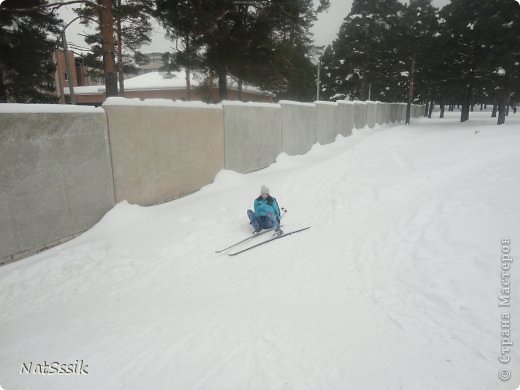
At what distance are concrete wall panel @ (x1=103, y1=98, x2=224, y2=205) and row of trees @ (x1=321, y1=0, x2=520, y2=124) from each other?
68.8ft

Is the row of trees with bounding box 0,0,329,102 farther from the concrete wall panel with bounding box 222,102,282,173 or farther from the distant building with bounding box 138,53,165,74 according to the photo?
the concrete wall panel with bounding box 222,102,282,173

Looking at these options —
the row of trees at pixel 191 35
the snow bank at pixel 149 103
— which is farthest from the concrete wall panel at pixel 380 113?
the snow bank at pixel 149 103

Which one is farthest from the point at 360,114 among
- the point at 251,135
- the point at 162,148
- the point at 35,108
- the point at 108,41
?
the point at 35,108

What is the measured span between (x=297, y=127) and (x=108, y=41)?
722 centimetres

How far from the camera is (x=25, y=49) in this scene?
14.1 m

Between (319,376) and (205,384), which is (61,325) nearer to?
(205,384)

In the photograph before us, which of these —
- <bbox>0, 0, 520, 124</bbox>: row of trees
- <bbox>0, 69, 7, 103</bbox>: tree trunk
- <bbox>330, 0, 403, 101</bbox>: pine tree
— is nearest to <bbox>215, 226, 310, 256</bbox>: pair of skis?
<bbox>0, 0, 520, 124</bbox>: row of trees

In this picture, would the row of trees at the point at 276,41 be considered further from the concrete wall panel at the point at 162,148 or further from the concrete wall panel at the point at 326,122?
the concrete wall panel at the point at 162,148

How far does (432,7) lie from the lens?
33.3 m

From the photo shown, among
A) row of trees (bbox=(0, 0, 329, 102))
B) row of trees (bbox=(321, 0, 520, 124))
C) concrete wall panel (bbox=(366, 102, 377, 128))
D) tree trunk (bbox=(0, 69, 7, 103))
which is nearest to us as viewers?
row of trees (bbox=(0, 0, 329, 102))

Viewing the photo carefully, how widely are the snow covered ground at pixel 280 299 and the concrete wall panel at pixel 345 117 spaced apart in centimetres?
1165

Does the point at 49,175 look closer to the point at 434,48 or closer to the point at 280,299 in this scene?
the point at 280,299

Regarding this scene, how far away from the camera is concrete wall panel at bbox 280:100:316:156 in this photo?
12.6 m

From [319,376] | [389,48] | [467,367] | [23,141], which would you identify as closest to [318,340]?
[319,376]
